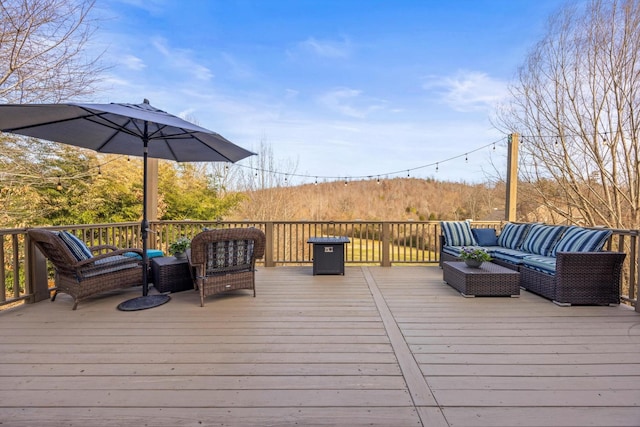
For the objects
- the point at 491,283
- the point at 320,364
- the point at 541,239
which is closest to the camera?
the point at 320,364

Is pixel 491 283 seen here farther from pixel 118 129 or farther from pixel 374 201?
pixel 374 201

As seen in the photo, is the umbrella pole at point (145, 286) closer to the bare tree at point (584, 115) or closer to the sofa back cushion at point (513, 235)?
the sofa back cushion at point (513, 235)

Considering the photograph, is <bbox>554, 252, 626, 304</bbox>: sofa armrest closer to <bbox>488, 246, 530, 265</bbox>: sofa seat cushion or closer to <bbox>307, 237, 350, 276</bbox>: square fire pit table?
<bbox>488, 246, 530, 265</bbox>: sofa seat cushion

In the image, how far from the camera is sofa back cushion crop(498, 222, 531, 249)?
5137 millimetres

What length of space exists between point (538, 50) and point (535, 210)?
13.9 feet

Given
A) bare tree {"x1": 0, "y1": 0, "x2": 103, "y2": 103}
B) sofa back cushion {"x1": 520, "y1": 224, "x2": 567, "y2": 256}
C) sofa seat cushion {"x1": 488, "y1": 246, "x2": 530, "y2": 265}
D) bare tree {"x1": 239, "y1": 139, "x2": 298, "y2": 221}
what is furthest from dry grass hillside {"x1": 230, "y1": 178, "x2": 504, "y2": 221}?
bare tree {"x1": 0, "y1": 0, "x2": 103, "y2": 103}

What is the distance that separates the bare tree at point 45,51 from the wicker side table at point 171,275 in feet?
15.2

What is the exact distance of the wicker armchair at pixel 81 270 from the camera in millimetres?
3188

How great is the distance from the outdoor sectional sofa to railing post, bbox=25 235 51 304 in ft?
19.7

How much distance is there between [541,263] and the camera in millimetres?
A: 3883

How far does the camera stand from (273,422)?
1512mm

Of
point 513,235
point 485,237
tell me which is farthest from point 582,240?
point 485,237

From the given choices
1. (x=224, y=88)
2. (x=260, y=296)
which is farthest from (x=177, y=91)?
(x=260, y=296)

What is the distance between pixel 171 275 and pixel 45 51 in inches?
205
